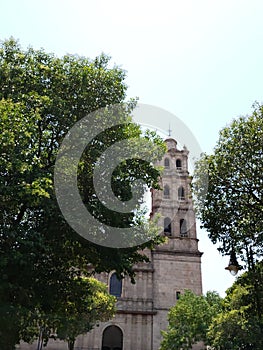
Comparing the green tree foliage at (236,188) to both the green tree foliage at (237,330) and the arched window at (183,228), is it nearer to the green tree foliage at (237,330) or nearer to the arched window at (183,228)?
the green tree foliage at (237,330)

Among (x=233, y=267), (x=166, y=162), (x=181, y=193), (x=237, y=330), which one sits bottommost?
(x=237, y=330)

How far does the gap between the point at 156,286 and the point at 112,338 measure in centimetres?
634

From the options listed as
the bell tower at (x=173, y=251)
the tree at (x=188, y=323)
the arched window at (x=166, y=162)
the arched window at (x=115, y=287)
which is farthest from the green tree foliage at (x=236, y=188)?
the arched window at (x=166, y=162)

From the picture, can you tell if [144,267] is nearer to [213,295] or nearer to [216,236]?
[213,295]

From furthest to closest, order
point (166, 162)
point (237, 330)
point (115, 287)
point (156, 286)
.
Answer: point (166, 162), point (115, 287), point (156, 286), point (237, 330)

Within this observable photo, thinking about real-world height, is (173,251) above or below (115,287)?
above

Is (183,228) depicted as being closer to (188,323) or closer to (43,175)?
(188,323)

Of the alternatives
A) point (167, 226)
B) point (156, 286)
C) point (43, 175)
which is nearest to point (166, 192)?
point (167, 226)

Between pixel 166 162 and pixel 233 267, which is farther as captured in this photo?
pixel 166 162

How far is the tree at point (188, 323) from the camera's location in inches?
882

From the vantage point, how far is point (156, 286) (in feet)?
107

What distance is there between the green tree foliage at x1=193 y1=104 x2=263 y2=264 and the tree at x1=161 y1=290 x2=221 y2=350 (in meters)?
12.0

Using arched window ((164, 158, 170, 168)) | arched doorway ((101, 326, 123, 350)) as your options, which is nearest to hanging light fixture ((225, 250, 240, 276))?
arched doorway ((101, 326, 123, 350))

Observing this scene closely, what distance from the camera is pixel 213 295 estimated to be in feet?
92.7
